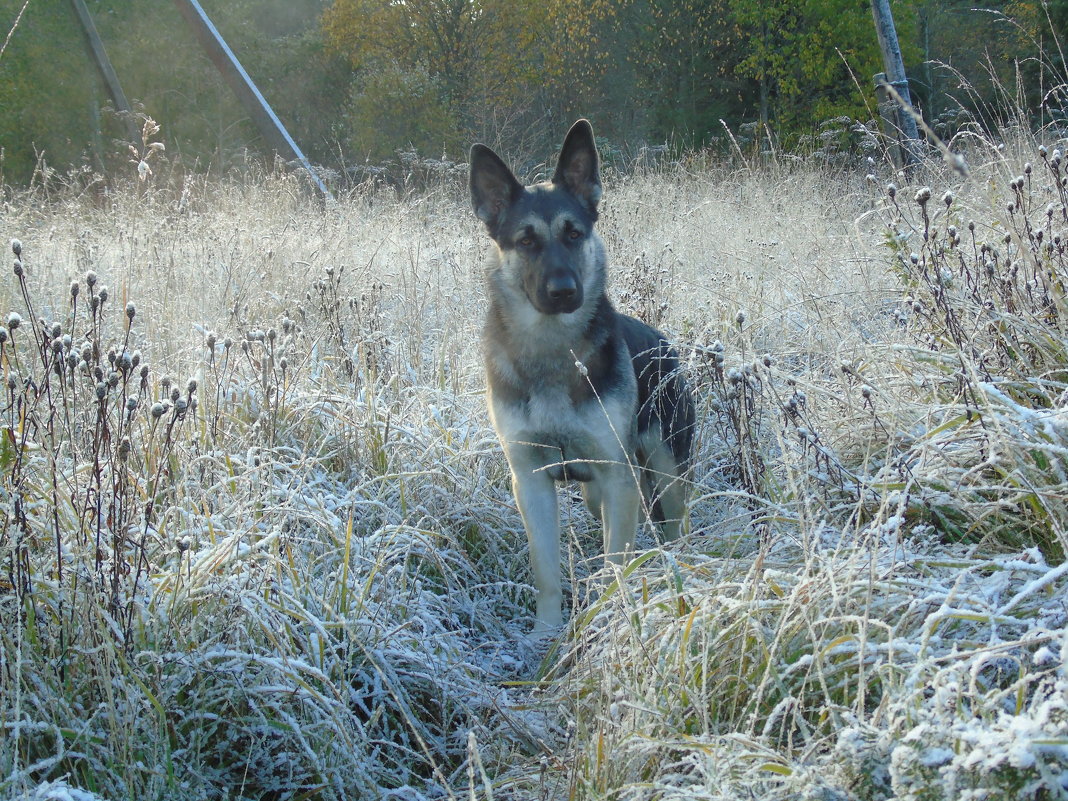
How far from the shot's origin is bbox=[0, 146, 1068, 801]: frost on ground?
71.5 inches

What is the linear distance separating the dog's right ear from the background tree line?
12545 millimetres

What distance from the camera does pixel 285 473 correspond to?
140 inches

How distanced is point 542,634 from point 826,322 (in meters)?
1.91

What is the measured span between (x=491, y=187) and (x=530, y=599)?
6.40ft

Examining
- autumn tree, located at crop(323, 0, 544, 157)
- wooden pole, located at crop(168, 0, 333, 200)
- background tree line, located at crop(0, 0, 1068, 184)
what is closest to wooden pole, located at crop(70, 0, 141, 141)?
wooden pole, located at crop(168, 0, 333, 200)

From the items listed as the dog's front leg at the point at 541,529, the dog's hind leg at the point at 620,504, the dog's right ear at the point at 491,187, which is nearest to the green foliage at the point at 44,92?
the dog's right ear at the point at 491,187

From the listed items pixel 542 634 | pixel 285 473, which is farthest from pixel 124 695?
pixel 542 634

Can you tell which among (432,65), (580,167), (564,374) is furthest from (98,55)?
(564,374)

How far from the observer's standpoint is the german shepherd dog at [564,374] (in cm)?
355

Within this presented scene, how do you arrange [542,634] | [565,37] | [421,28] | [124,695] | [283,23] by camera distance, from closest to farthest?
1. [124,695]
2. [542,634]
3. [421,28]
4. [565,37]
5. [283,23]

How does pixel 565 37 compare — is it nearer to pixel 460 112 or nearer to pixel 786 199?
pixel 460 112

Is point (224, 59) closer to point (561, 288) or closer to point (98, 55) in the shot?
point (98, 55)

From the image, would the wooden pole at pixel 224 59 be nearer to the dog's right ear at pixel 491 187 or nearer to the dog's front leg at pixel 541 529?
the dog's right ear at pixel 491 187

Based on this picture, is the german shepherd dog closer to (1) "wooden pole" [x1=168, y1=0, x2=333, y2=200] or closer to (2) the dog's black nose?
(2) the dog's black nose
